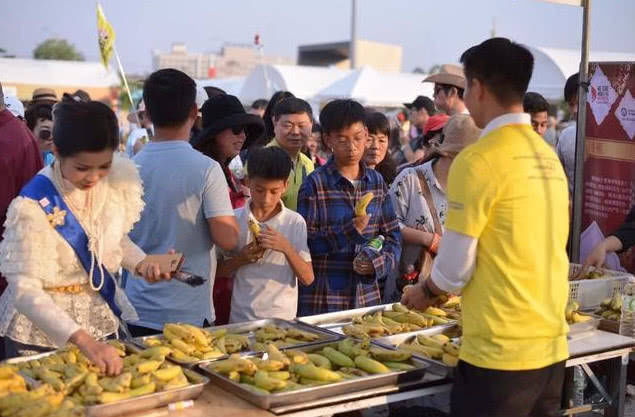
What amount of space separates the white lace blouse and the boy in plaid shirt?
125 centimetres

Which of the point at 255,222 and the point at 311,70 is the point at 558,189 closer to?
the point at 255,222

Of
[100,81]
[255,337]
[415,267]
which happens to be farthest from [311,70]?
[255,337]

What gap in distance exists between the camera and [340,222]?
4.21 metres

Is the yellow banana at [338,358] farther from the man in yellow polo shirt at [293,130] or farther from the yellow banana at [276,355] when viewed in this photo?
the man in yellow polo shirt at [293,130]

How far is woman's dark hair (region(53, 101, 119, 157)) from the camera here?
274cm

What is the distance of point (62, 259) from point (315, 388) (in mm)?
Answer: 988

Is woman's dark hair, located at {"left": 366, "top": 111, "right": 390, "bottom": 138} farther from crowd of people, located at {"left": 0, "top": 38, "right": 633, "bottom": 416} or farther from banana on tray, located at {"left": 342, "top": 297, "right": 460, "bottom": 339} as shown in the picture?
banana on tray, located at {"left": 342, "top": 297, "right": 460, "bottom": 339}

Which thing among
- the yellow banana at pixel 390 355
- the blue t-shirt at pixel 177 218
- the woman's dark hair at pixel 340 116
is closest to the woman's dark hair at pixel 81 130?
the blue t-shirt at pixel 177 218

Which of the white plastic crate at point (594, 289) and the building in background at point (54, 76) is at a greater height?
the building in background at point (54, 76)

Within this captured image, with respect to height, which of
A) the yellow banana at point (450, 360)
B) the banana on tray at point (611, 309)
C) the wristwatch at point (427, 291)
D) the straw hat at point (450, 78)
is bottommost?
the banana on tray at point (611, 309)

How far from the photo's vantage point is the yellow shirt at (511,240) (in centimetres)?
262

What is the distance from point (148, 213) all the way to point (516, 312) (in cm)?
162

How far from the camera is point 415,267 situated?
466 cm

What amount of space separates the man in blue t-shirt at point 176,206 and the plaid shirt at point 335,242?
801 millimetres
